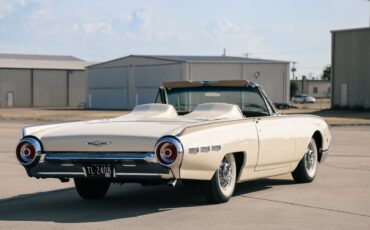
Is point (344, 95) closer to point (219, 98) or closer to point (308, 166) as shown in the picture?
point (308, 166)

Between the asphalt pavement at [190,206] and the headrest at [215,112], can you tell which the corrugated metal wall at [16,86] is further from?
the headrest at [215,112]

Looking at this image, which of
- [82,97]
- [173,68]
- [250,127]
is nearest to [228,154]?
[250,127]

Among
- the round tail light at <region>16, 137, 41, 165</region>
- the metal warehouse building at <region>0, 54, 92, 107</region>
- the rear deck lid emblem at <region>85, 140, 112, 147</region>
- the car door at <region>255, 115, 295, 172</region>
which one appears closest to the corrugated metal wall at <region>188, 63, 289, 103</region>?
the metal warehouse building at <region>0, 54, 92, 107</region>

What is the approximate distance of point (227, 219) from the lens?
7.98 meters

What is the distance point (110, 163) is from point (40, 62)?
3399 inches

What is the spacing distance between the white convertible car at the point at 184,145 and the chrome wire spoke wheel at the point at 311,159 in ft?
1.00

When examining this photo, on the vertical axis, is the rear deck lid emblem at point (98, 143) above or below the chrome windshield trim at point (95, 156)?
above

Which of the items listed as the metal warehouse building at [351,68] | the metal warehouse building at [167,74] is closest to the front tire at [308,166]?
the metal warehouse building at [351,68]

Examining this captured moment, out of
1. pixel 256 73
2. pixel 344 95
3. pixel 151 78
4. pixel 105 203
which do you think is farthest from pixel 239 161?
pixel 151 78

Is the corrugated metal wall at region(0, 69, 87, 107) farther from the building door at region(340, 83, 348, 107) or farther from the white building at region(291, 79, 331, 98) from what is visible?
the white building at region(291, 79, 331, 98)

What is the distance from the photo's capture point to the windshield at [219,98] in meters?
10.7

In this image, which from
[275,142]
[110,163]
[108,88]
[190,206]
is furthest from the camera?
[108,88]

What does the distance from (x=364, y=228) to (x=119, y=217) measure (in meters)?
2.55

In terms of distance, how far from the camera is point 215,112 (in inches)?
386
